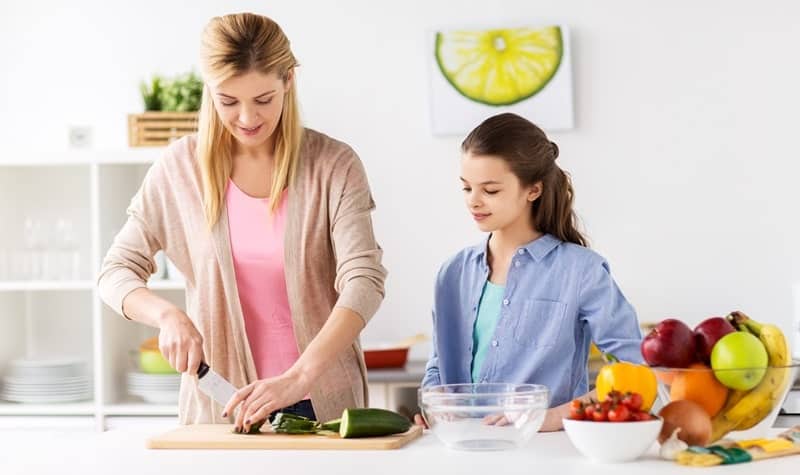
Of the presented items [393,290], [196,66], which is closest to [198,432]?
[393,290]

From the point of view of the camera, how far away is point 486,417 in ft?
5.80

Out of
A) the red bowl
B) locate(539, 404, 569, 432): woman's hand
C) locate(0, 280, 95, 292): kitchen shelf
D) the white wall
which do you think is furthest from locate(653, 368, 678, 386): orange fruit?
locate(0, 280, 95, 292): kitchen shelf

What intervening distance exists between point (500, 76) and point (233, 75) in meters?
1.92

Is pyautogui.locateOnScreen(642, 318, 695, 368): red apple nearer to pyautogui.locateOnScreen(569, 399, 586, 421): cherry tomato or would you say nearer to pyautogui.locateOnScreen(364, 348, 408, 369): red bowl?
pyautogui.locateOnScreen(569, 399, 586, 421): cherry tomato

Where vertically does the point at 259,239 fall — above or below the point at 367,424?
above

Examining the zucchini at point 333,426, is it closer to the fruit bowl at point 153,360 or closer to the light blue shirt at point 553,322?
the light blue shirt at point 553,322

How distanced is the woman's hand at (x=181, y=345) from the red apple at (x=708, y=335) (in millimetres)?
891

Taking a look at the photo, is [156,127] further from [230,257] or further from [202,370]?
[202,370]

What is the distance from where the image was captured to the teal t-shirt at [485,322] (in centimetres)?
224

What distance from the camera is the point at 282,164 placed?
2225 mm

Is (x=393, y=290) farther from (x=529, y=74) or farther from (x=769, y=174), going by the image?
(x=769, y=174)

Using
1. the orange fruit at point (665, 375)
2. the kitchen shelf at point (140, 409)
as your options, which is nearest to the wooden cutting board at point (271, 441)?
the orange fruit at point (665, 375)

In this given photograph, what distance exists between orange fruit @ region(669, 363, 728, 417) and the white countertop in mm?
107

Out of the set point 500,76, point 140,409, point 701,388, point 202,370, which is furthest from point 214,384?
point 500,76
